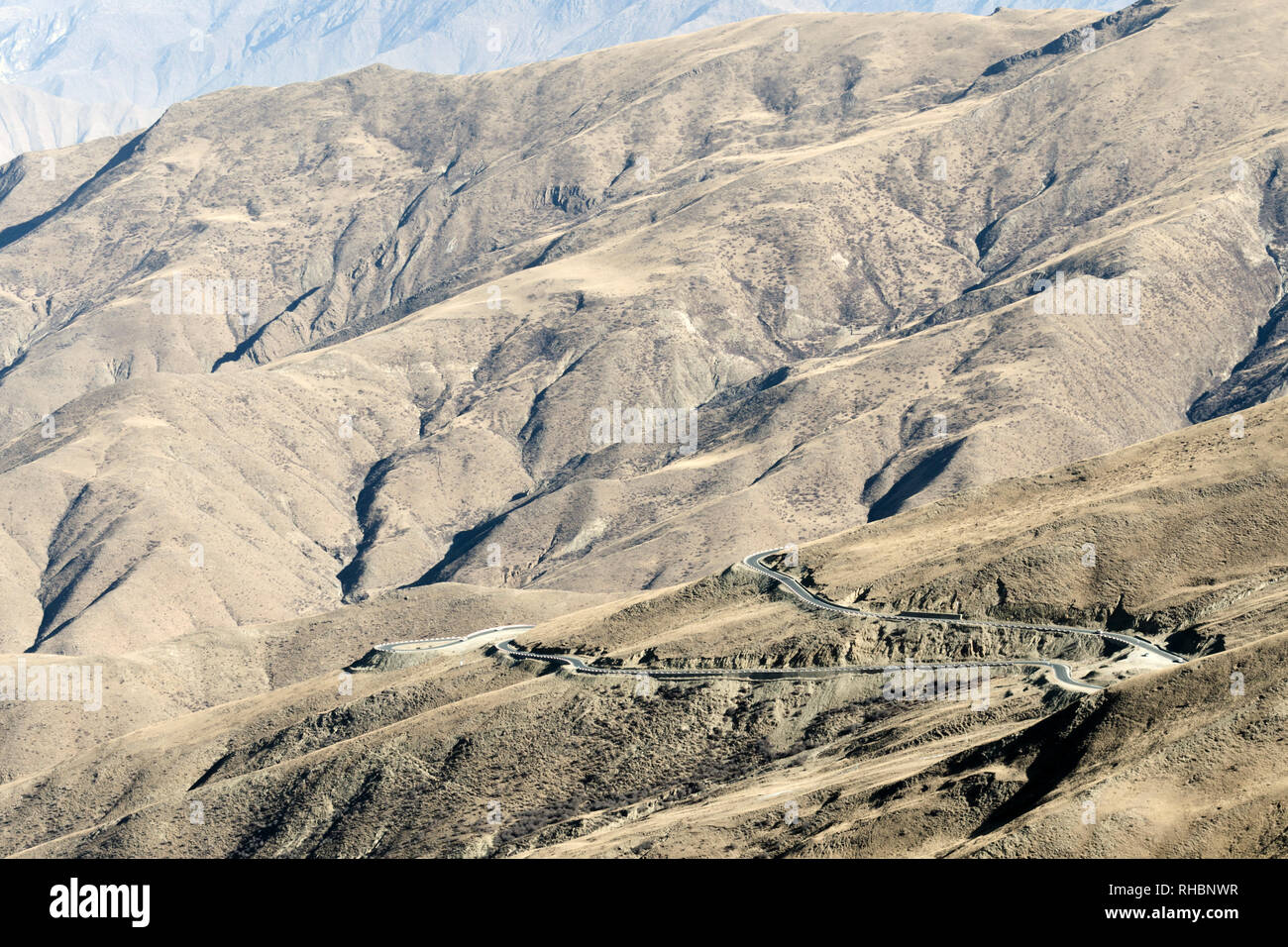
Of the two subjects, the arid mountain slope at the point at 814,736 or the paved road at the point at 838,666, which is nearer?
the arid mountain slope at the point at 814,736

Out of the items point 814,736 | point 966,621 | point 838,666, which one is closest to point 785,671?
point 838,666

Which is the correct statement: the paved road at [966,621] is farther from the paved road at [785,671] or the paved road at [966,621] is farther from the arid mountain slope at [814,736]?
the paved road at [785,671]

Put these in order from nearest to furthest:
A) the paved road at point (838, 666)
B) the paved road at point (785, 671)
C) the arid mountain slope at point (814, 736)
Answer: the arid mountain slope at point (814, 736), the paved road at point (838, 666), the paved road at point (785, 671)

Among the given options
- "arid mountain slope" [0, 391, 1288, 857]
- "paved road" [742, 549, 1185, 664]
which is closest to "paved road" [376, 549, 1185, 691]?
"paved road" [742, 549, 1185, 664]

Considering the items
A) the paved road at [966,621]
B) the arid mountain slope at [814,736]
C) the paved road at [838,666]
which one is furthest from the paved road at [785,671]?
the paved road at [966,621]

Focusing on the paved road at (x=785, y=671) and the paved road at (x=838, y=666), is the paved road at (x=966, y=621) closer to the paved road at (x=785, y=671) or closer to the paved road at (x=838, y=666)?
the paved road at (x=838, y=666)

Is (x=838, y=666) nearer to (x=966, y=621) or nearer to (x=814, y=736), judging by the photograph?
(x=814, y=736)

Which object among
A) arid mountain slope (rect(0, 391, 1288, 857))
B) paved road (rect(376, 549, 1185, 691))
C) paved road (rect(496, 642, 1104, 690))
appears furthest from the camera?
paved road (rect(496, 642, 1104, 690))

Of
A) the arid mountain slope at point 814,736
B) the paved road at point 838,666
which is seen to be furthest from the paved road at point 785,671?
the arid mountain slope at point 814,736

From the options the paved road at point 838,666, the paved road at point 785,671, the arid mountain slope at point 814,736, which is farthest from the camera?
the paved road at point 785,671

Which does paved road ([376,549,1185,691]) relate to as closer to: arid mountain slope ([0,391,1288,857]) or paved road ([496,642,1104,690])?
paved road ([496,642,1104,690])

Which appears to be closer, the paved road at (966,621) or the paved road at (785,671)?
the paved road at (966,621)
